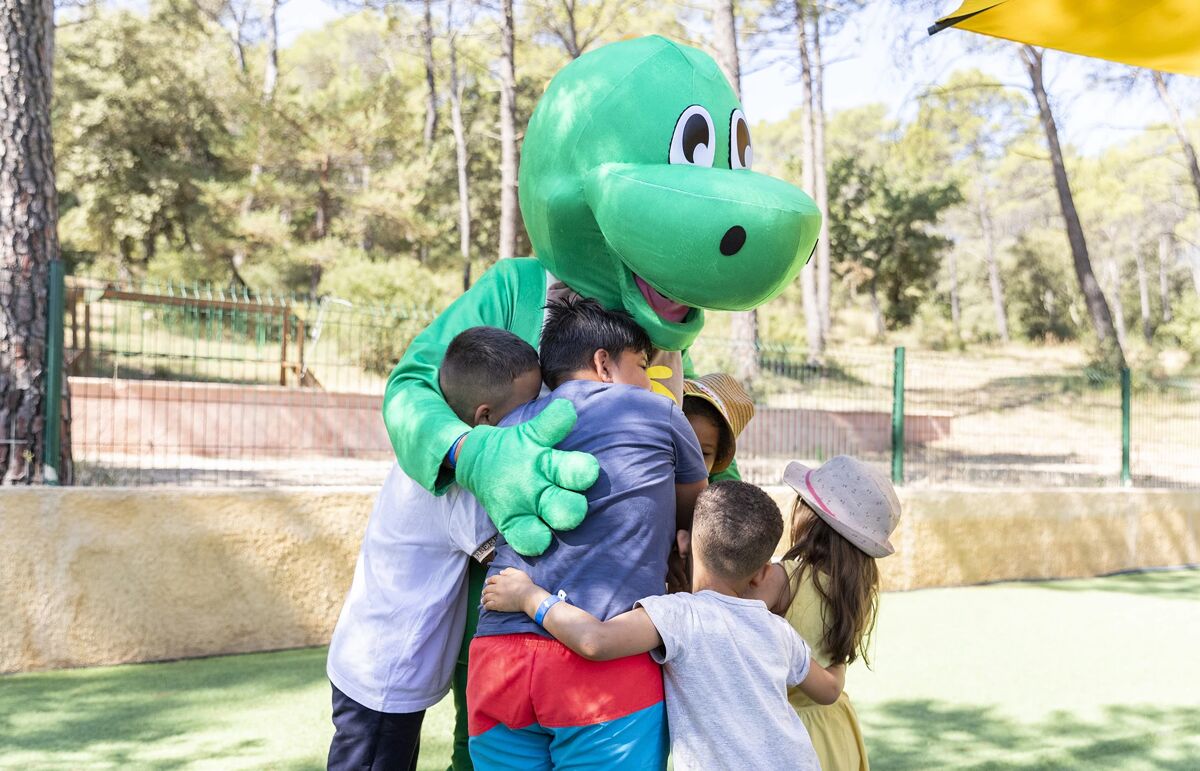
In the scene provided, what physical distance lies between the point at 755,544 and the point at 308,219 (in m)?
23.9

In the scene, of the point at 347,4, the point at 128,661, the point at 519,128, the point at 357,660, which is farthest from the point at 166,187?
the point at 357,660

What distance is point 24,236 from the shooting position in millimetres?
5715

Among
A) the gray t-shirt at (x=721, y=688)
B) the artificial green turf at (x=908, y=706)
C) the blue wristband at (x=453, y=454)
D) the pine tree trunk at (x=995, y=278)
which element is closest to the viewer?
the gray t-shirt at (x=721, y=688)

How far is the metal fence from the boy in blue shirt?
4.39m

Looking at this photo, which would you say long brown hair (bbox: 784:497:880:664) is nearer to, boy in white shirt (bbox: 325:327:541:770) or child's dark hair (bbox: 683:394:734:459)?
child's dark hair (bbox: 683:394:734:459)

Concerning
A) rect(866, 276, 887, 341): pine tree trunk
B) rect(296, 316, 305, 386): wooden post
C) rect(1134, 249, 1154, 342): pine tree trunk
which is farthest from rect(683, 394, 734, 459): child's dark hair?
rect(1134, 249, 1154, 342): pine tree trunk

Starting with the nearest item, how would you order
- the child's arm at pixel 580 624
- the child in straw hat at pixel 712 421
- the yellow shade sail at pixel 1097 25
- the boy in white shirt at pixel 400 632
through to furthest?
the child's arm at pixel 580 624 < the boy in white shirt at pixel 400 632 < the child in straw hat at pixel 712 421 < the yellow shade sail at pixel 1097 25

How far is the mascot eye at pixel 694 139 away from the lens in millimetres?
2469

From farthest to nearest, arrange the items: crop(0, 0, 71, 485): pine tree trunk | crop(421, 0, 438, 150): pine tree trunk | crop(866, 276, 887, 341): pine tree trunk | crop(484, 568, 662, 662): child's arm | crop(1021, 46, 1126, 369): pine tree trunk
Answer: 1. crop(866, 276, 887, 341): pine tree trunk
2. crop(421, 0, 438, 150): pine tree trunk
3. crop(1021, 46, 1126, 369): pine tree trunk
4. crop(0, 0, 71, 485): pine tree trunk
5. crop(484, 568, 662, 662): child's arm

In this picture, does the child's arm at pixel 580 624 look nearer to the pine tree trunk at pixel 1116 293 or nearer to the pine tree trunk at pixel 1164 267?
the pine tree trunk at pixel 1116 293

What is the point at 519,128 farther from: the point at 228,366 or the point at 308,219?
the point at 228,366

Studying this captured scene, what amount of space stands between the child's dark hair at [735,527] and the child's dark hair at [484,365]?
1.61ft

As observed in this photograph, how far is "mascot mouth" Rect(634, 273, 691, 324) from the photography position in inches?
98.4

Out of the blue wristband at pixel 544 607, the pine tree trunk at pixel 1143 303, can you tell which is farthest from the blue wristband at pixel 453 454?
the pine tree trunk at pixel 1143 303
